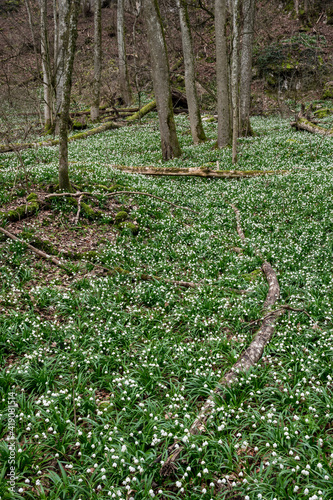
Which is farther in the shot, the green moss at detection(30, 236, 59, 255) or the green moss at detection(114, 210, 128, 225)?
the green moss at detection(114, 210, 128, 225)

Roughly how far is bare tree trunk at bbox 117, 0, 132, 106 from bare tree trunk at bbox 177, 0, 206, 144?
13.3 metres

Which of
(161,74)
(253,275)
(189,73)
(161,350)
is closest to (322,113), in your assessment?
(189,73)

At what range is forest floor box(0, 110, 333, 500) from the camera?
337cm

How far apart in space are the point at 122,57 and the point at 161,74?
19.4 metres

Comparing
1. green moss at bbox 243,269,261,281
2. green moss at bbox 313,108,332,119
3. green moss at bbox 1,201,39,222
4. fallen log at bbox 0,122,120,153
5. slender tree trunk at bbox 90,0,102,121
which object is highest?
slender tree trunk at bbox 90,0,102,121

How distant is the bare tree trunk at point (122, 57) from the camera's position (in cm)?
3206

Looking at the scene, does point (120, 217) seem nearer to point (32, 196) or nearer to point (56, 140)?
point (32, 196)

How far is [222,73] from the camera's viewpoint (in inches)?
753

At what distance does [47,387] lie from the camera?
4336mm

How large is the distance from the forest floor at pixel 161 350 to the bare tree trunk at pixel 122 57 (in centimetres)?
2689

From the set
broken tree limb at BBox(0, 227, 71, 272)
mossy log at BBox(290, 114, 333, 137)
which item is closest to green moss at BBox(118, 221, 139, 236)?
broken tree limb at BBox(0, 227, 71, 272)

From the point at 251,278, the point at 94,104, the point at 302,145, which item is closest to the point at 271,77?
the point at 94,104

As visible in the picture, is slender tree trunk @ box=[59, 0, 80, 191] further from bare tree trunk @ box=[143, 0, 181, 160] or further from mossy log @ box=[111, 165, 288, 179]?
bare tree trunk @ box=[143, 0, 181, 160]

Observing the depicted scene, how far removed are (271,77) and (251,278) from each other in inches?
1417
